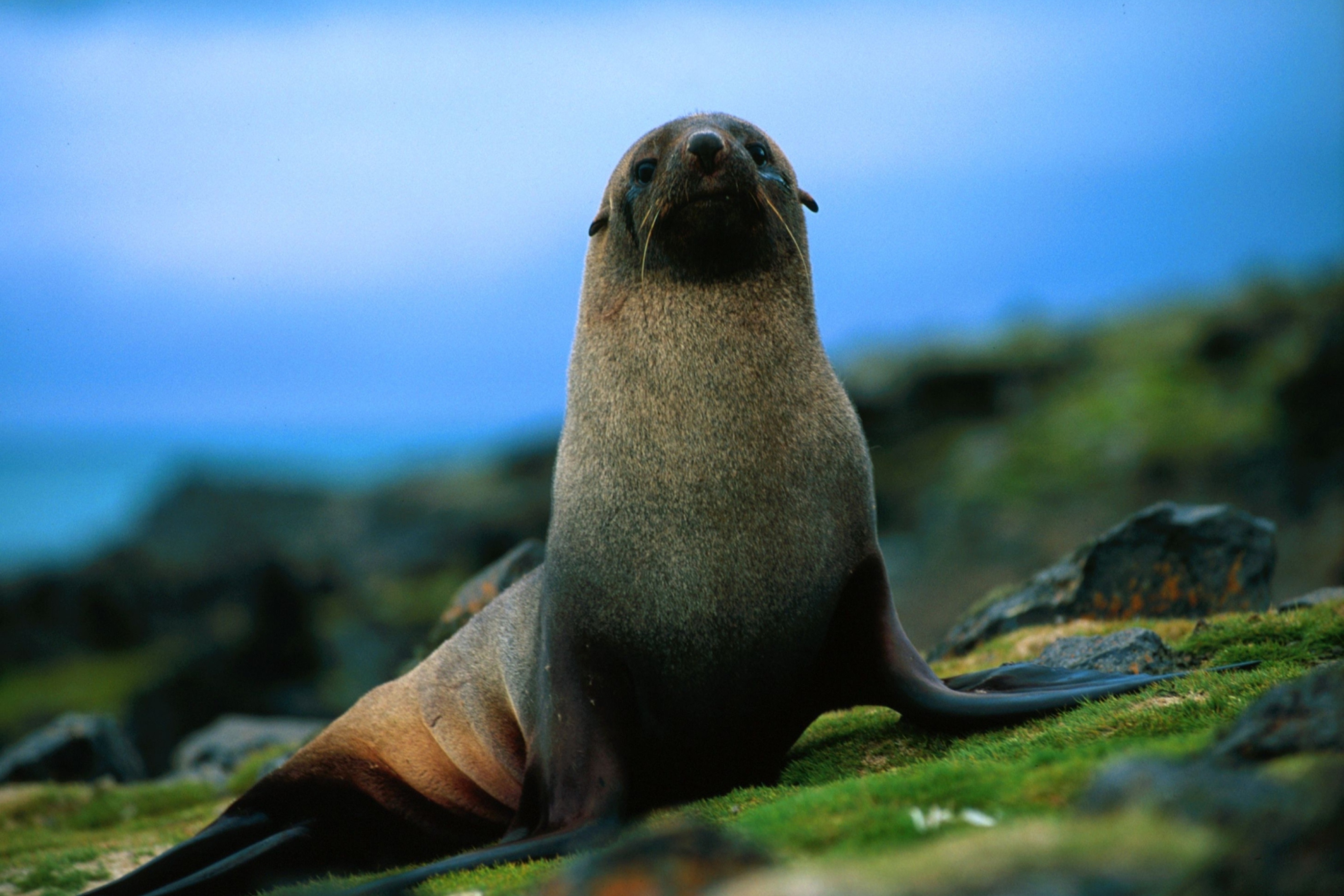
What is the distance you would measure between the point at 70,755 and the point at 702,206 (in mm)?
10636

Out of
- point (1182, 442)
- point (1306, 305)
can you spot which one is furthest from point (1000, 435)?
point (1306, 305)

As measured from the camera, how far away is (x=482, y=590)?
1080 centimetres

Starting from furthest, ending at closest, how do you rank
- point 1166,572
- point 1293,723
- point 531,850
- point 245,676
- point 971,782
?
point 245,676
point 1166,572
point 531,850
point 971,782
point 1293,723

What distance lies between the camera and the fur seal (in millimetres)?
5723

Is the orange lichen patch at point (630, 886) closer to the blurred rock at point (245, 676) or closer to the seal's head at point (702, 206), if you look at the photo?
the seal's head at point (702, 206)

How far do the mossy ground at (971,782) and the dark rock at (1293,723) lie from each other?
374 mm

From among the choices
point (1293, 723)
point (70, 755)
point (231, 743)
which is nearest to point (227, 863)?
point (1293, 723)

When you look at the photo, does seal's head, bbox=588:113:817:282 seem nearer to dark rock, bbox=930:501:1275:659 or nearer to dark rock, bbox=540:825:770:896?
dark rock, bbox=540:825:770:896

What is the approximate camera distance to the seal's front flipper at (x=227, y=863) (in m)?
6.59

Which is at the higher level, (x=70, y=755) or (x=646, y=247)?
(x=646, y=247)

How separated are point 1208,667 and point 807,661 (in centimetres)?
223

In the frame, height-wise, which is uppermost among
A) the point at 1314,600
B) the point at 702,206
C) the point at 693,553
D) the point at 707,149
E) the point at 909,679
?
the point at 707,149

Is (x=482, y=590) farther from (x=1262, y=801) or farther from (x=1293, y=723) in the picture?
(x=1262, y=801)

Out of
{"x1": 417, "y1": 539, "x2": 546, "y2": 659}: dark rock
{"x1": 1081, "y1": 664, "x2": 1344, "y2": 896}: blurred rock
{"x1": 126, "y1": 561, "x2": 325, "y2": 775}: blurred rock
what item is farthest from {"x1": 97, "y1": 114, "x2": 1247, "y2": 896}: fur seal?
{"x1": 126, "y1": 561, "x2": 325, "y2": 775}: blurred rock
